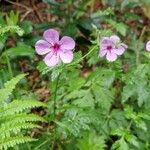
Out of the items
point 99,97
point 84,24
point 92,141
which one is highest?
point 84,24

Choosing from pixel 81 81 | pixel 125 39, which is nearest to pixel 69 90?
pixel 81 81

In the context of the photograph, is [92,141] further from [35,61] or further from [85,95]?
[35,61]

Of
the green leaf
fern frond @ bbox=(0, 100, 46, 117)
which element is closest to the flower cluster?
fern frond @ bbox=(0, 100, 46, 117)

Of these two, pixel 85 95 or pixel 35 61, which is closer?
pixel 85 95

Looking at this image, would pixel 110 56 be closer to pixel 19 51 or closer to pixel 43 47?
pixel 43 47

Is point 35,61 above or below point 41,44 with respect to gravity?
below

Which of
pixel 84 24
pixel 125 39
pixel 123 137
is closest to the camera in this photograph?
pixel 123 137

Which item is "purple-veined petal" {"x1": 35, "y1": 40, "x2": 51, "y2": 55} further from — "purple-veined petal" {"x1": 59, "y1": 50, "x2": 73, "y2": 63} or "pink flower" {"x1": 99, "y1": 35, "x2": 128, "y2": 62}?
"pink flower" {"x1": 99, "y1": 35, "x2": 128, "y2": 62}
